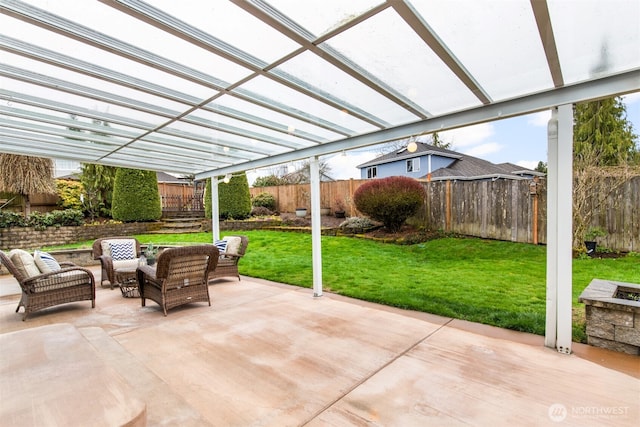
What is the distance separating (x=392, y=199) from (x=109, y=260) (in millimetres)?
7554

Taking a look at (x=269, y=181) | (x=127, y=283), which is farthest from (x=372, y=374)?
(x=269, y=181)

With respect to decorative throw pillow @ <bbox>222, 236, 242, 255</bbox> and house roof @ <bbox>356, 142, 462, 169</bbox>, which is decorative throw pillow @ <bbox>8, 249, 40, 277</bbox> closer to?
decorative throw pillow @ <bbox>222, 236, 242, 255</bbox>

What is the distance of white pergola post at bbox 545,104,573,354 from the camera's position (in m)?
3.07

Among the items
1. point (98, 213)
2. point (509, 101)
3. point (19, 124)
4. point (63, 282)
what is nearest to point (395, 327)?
point (509, 101)

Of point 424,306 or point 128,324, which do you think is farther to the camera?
point 424,306

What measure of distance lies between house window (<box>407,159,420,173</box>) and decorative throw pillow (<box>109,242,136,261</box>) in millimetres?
14980

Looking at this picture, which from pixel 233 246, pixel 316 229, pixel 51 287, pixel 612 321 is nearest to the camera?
pixel 612 321

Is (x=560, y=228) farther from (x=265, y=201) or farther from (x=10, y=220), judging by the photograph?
(x=265, y=201)

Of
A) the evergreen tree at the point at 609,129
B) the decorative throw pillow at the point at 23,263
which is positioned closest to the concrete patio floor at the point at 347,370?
the decorative throw pillow at the point at 23,263

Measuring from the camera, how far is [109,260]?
594 centimetres

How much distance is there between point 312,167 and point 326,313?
8.52ft

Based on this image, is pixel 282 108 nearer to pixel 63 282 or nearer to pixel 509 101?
pixel 509 101

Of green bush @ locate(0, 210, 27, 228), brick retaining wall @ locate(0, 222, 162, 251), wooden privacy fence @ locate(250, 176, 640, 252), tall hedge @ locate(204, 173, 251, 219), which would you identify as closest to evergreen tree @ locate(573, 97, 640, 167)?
wooden privacy fence @ locate(250, 176, 640, 252)

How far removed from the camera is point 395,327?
3.82 m
